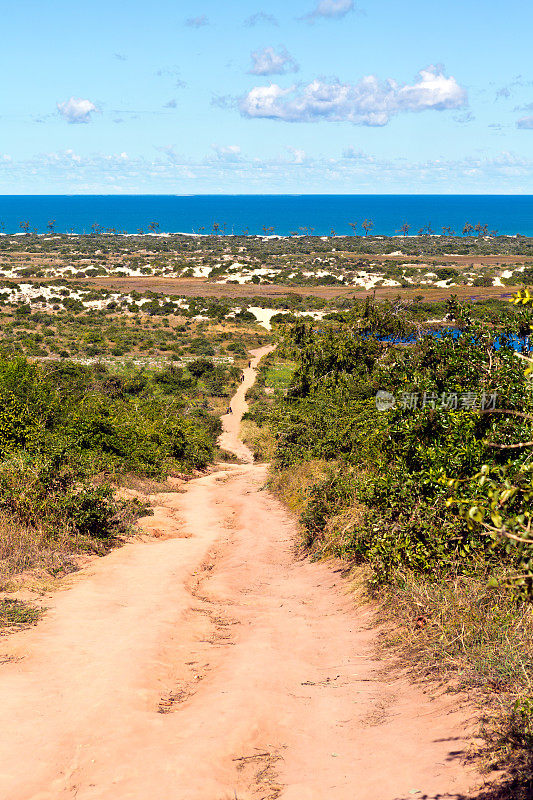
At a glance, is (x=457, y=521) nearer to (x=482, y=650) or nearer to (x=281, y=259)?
(x=482, y=650)

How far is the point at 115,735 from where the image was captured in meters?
5.72

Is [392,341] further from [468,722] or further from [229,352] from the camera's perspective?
[229,352]

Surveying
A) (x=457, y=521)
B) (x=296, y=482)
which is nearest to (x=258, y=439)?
(x=296, y=482)

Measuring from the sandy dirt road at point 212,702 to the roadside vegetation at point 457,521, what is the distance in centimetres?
41

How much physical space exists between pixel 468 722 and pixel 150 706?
2995mm

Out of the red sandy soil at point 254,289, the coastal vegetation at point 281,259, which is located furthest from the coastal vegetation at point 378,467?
the coastal vegetation at point 281,259

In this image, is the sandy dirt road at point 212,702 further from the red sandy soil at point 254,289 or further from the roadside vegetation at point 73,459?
the red sandy soil at point 254,289

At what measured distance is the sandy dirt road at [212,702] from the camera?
498 centimetres

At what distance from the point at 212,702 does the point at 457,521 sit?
143 inches

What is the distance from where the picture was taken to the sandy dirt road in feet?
16.4

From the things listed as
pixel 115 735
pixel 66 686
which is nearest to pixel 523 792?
pixel 115 735

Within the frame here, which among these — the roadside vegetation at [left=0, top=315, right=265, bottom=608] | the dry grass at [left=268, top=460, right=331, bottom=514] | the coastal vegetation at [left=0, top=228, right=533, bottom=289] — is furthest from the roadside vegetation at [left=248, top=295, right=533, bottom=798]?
the coastal vegetation at [left=0, top=228, right=533, bottom=289]

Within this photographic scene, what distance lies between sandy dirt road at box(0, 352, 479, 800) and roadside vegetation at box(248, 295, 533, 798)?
15.9 inches

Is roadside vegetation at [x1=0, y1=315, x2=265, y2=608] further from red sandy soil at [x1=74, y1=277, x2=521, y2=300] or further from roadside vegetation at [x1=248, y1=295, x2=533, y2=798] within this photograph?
red sandy soil at [x1=74, y1=277, x2=521, y2=300]
